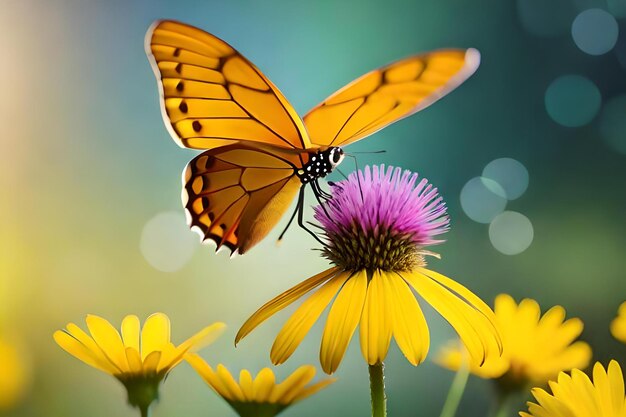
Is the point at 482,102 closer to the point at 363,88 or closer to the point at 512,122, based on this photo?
the point at 512,122

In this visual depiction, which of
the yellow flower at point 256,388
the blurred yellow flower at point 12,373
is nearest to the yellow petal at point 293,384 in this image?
the yellow flower at point 256,388

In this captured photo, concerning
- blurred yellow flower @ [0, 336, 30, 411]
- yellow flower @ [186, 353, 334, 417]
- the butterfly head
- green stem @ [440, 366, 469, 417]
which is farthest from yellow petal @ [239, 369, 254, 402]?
blurred yellow flower @ [0, 336, 30, 411]

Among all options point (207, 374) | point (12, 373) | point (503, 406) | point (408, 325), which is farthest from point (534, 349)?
point (12, 373)

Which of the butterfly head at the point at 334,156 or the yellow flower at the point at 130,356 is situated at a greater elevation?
the butterfly head at the point at 334,156

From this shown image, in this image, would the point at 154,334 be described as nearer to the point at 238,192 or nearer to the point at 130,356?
the point at 130,356

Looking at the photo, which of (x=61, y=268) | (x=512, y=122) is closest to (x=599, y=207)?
(x=512, y=122)

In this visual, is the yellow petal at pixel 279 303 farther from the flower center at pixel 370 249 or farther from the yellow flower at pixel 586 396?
the yellow flower at pixel 586 396
